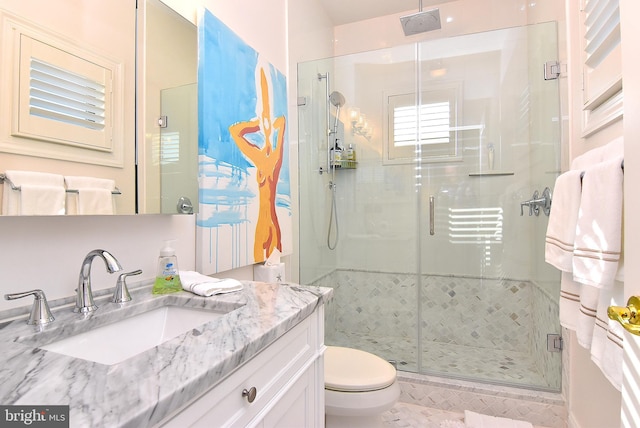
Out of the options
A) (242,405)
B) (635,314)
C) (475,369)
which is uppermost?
(635,314)

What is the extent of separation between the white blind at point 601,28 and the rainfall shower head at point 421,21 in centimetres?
104

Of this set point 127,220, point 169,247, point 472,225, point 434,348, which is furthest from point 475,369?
point 127,220

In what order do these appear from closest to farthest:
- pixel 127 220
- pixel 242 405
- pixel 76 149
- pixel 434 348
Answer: pixel 242 405 < pixel 76 149 < pixel 127 220 < pixel 434 348

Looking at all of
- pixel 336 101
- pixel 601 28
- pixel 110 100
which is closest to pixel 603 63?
pixel 601 28

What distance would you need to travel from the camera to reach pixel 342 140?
9.20 ft

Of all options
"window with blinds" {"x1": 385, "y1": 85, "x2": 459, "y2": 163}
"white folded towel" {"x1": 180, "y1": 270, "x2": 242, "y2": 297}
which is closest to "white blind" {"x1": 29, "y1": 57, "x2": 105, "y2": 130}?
"white folded towel" {"x1": 180, "y1": 270, "x2": 242, "y2": 297}

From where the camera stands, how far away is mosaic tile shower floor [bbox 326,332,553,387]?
6.64 ft

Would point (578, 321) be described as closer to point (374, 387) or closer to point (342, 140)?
point (374, 387)

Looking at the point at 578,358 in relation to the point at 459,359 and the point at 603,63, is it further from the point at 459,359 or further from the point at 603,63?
the point at 603,63

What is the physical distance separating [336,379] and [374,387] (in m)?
0.17

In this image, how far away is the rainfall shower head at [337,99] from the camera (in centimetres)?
274

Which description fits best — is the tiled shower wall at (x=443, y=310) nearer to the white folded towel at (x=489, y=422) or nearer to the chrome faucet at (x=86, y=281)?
the white folded towel at (x=489, y=422)

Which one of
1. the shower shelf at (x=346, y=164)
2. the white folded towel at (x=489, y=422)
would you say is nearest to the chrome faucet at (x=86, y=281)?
the white folded towel at (x=489, y=422)

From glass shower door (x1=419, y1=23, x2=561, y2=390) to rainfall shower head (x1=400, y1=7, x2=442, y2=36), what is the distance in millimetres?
208
